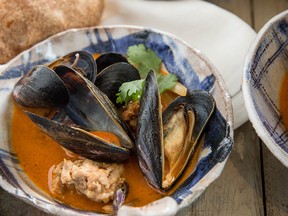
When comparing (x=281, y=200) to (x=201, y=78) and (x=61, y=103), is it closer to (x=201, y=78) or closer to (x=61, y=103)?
(x=201, y=78)

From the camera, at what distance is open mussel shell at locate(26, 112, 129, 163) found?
1278mm

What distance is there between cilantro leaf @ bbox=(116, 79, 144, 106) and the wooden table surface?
15.8 inches

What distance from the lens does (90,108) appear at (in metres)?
1.45

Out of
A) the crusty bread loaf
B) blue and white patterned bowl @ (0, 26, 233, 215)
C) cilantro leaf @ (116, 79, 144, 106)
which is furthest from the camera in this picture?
the crusty bread loaf

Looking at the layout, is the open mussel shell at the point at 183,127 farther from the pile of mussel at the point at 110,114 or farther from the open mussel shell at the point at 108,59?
the open mussel shell at the point at 108,59

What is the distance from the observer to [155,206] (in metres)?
1.08

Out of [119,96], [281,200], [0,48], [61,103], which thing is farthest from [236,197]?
[0,48]

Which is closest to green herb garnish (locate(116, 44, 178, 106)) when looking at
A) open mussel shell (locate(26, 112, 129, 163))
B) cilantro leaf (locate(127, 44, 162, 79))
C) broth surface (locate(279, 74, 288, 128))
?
cilantro leaf (locate(127, 44, 162, 79))

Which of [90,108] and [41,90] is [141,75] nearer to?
[90,108]

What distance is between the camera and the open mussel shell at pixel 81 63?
4.94 ft

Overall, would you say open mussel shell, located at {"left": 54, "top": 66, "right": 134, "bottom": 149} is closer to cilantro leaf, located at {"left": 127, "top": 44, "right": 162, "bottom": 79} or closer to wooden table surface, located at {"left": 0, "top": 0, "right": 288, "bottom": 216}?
cilantro leaf, located at {"left": 127, "top": 44, "right": 162, "bottom": 79}

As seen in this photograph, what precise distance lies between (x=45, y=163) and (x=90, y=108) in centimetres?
21

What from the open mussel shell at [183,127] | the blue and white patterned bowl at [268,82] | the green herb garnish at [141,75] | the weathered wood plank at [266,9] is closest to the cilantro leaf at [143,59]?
the green herb garnish at [141,75]

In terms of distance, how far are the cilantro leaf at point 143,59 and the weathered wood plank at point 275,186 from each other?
0.50m
